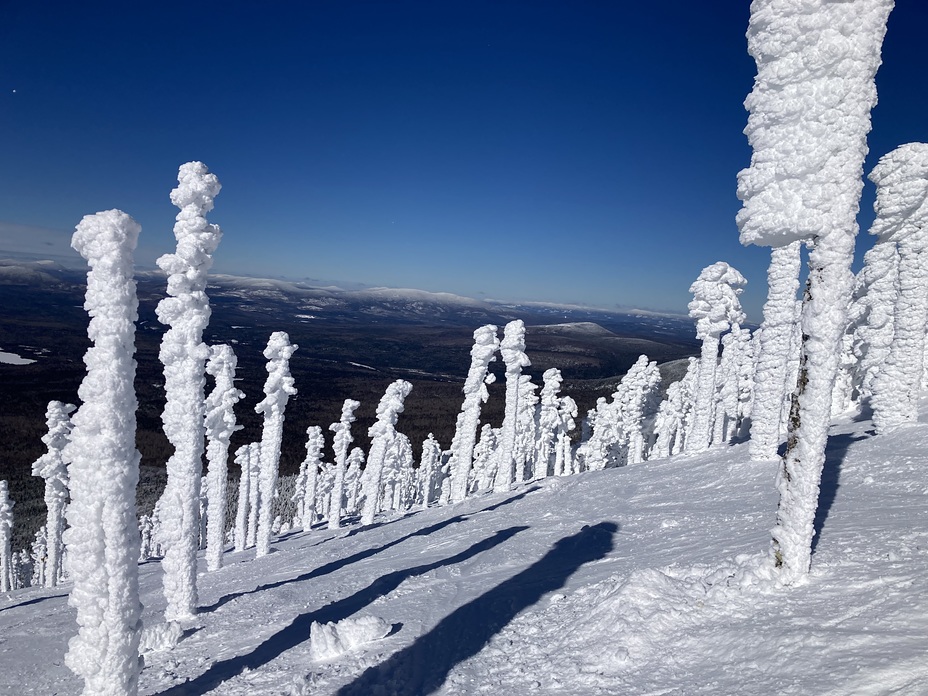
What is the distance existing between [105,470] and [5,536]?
37.5m

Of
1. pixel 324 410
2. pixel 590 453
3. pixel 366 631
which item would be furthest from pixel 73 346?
pixel 366 631

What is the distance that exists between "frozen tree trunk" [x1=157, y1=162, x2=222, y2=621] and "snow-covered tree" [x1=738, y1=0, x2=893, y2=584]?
12.2 meters

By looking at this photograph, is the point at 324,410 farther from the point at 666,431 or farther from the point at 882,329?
the point at 882,329

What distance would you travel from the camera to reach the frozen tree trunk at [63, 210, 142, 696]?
22.9ft

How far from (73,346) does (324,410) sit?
429 feet

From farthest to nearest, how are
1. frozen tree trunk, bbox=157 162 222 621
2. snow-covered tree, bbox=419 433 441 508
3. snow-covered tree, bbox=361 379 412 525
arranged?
snow-covered tree, bbox=419 433 441 508, snow-covered tree, bbox=361 379 412 525, frozen tree trunk, bbox=157 162 222 621

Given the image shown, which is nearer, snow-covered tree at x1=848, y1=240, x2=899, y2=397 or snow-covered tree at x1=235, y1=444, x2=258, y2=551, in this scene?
snow-covered tree at x1=848, y1=240, x2=899, y2=397

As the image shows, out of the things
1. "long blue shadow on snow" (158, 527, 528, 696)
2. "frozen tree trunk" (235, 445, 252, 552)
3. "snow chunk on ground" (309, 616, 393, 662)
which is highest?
"snow chunk on ground" (309, 616, 393, 662)

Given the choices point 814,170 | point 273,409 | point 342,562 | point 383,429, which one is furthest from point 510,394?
point 814,170

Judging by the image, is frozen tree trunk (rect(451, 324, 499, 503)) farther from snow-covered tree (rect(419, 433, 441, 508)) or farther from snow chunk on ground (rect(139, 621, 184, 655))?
snow-covered tree (rect(419, 433, 441, 508))

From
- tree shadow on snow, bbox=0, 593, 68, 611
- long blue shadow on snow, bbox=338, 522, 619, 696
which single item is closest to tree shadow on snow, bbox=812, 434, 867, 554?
long blue shadow on snow, bbox=338, 522, 619, 696

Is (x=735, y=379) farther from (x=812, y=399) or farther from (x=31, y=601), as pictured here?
(x=31, y=601)

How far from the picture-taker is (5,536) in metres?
33.0

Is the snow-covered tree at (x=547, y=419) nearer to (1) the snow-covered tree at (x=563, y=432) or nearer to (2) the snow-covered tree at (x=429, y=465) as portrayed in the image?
(1) the snow-covered tree at (x=563, y=432)
